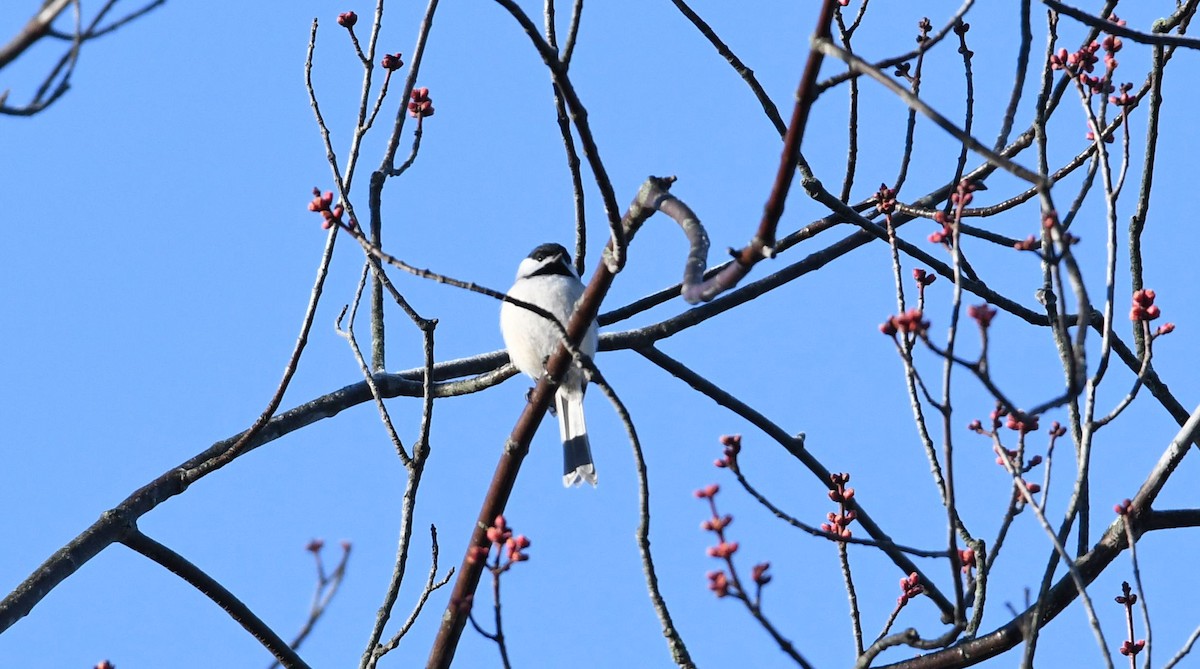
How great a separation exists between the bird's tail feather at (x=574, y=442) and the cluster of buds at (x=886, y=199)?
176 centimetres

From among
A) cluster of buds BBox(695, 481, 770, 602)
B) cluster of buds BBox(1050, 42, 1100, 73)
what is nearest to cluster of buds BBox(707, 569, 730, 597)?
cluster of buds BBox(695, 481, 770, 602)

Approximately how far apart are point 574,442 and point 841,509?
2227 mm

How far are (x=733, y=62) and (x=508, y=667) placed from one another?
248 centimetres

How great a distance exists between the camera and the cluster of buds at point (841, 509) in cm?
347

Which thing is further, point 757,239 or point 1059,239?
point 757,239

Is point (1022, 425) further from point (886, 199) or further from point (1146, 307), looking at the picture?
point (886, 199)

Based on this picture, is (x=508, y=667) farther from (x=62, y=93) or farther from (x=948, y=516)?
(x=62, y=93)

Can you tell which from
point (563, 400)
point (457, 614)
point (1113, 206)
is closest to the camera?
point (1113, 206)

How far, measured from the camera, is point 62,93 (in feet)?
8.09

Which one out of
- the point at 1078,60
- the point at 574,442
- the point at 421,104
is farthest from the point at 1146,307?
the point at 574,442

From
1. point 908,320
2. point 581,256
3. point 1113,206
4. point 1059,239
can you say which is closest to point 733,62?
point 581,256

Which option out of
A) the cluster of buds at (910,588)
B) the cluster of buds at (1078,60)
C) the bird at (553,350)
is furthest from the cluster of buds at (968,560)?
the bird at (553,350)

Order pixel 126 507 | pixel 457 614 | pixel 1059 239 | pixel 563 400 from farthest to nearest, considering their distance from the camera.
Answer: pixel 563 400, pixel 126 507, pixel 457 614, pixel 1059 239

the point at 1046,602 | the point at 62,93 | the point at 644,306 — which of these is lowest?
the point at 1046,602
